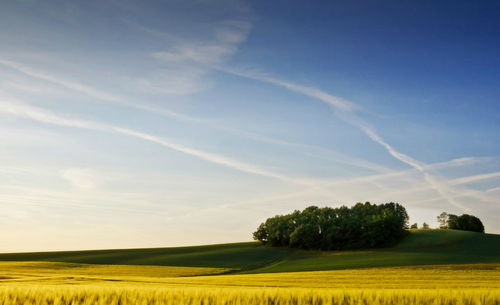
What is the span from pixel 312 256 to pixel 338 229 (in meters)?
9.23

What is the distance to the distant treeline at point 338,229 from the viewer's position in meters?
75.6

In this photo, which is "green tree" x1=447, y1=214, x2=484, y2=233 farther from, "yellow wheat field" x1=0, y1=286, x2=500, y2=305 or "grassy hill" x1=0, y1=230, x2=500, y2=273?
"yellow wheat field" x1=0, y1=286, x2=500, y2=305

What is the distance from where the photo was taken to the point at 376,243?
2948 inches

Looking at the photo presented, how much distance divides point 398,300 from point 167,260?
6240 centimetres

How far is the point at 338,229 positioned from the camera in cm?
7631

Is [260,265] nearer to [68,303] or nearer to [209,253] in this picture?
[209,253]

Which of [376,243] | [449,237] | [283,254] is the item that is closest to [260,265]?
[283,254]

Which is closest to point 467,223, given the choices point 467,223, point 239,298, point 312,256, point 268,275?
point 467,223

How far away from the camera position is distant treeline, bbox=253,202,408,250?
7562cm

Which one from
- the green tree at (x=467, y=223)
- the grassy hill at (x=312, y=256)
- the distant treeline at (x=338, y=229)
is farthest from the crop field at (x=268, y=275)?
the green tree at (x=467, y=223)

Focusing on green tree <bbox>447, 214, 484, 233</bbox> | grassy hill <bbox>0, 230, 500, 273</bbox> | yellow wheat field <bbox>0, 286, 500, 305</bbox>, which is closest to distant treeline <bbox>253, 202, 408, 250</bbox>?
grassy hill <bbox>0, 230, 500, 273</bbox>

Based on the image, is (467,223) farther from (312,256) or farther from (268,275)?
(268,275)

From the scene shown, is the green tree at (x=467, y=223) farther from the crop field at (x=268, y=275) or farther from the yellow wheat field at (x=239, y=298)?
the yellow wheat field at (x=239, y=298)

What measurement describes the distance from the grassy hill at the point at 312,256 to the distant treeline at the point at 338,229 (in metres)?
2.56
